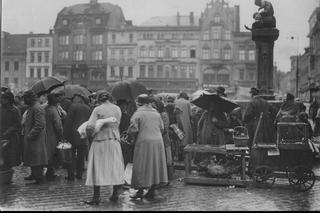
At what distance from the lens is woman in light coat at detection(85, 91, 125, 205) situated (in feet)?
25.8

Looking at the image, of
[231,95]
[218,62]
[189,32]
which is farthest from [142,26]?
[231,95]

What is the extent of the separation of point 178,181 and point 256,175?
1745mm

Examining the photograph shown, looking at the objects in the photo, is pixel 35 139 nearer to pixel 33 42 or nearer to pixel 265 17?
pixel 265 17

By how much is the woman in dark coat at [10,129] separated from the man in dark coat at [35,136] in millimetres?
289

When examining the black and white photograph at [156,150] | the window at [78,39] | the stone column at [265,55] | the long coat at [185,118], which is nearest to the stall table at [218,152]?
the black and white photograph at [156,150]

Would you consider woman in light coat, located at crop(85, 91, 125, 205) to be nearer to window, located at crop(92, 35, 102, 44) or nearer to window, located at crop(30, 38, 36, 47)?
window, located at crop(92, 35, 102, 44)

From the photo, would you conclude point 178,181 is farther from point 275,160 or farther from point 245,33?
point 245,33

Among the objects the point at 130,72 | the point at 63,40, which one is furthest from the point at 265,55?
the point at 63,40

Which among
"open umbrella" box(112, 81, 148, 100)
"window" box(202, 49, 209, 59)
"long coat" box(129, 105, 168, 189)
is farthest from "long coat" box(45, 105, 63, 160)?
"window" box(202, 49, 209, 59)

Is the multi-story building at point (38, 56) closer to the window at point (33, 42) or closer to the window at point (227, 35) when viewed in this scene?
the window at point (33, 42)

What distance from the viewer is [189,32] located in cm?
6738

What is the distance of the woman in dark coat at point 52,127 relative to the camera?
9992 mm

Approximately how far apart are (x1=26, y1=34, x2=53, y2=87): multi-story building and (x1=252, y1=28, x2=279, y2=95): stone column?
2444 inches

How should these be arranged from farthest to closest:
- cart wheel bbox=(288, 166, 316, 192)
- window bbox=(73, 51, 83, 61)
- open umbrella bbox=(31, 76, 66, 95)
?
window bbox=(73, 51, 83, 61), open umbrella bbox=(31, 76, 66, 95), cart wheel bbox=(288, 166, 316, 192)
